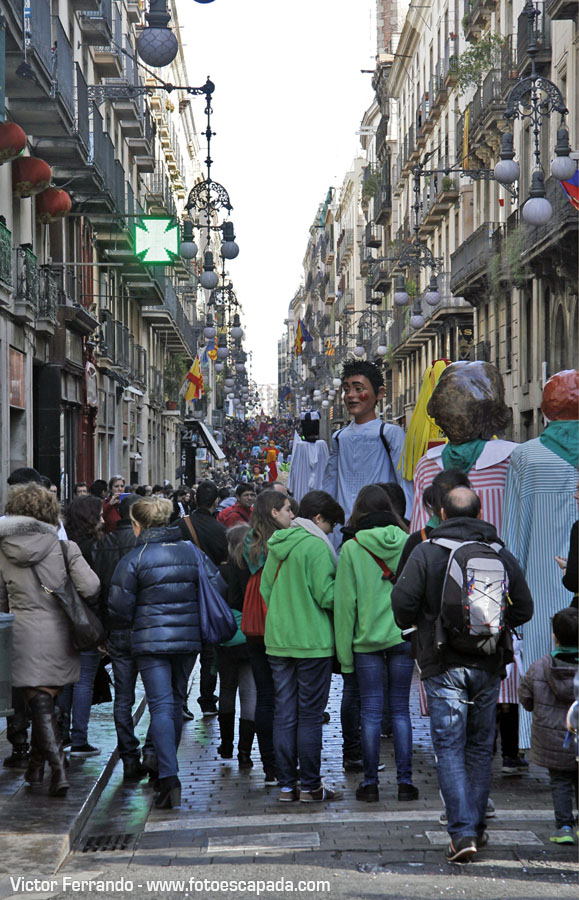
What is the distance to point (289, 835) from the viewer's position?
691cm

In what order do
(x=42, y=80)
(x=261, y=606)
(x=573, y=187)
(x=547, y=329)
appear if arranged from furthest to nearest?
(x=547, y=329)
(x=42, y=80)
(x=573, y=187)
(x=261, y=606)

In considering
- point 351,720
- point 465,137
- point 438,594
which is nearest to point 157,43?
point 351,720

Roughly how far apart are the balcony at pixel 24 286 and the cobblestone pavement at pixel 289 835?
1319 cm

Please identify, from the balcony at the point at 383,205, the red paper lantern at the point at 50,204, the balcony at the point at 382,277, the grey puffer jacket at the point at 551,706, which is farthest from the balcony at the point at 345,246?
the grey puffer jacket at the point at 551,706

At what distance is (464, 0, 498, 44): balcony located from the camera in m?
35.6

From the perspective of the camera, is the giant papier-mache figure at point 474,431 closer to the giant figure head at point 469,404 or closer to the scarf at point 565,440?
the giant figure head at point 469,404

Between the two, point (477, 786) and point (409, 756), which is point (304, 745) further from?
point (477, 786)

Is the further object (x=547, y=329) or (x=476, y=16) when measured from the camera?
(x=476, y=16)

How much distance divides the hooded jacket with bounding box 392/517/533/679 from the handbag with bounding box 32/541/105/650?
2331 mm

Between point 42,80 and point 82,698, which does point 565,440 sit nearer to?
point 82,698

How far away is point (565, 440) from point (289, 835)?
2335 mm

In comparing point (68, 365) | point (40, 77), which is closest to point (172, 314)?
point (68, 365)

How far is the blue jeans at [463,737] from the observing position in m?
6.19

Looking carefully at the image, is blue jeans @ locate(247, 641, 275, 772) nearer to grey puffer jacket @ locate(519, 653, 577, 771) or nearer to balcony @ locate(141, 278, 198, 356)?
grey puffer jacket @ locate(519, 653, 577, 771)
